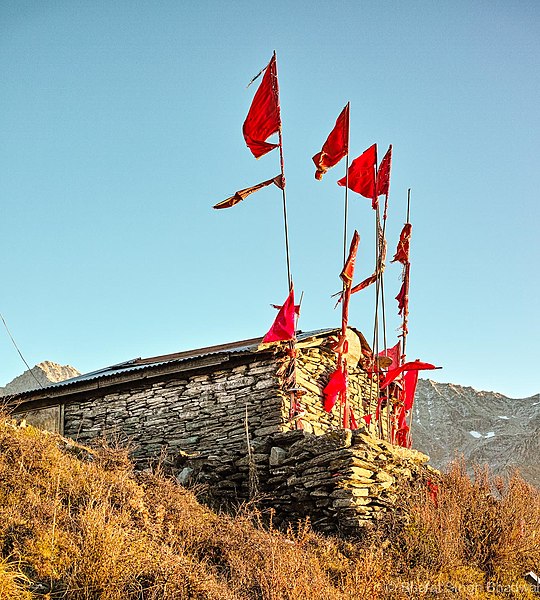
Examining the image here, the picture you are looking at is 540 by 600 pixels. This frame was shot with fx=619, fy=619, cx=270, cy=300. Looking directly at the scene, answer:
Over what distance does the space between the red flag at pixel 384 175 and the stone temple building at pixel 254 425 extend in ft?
10.00

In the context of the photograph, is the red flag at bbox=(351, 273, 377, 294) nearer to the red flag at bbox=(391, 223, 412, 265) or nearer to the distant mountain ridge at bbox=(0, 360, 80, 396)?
the red flag at bbox=(391, 223, 412, 265)

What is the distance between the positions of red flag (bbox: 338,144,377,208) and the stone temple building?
2950 millimetres

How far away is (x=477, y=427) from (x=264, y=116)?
82.7 feet

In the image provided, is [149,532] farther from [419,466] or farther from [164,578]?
[419,466]

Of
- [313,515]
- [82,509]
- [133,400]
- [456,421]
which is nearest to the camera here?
[82,509]

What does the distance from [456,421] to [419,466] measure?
24215 millimetres

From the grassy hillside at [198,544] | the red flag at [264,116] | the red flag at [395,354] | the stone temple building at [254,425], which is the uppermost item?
the red flag at [264,116]

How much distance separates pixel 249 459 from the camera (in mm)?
9320

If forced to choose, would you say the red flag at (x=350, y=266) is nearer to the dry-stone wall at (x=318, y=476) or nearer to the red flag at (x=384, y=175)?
the red flag at (x=384, y=175)

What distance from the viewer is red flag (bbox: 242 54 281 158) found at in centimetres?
1145

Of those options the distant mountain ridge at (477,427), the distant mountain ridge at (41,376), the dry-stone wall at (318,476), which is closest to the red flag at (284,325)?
the dry-stone wall at (318,476)

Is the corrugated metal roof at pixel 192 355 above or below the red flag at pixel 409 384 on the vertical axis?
above

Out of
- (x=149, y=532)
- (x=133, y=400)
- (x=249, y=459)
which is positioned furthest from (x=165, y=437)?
(x=149, y=532)

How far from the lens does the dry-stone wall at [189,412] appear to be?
431 inches
